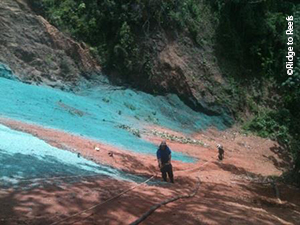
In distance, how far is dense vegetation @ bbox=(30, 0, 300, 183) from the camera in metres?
21.8

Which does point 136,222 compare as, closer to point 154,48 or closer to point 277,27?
point 154,48

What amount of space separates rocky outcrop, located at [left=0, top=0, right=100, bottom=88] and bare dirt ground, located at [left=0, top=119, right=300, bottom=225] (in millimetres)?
6532

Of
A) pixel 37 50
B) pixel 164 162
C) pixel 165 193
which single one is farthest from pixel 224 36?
pixel 165 193

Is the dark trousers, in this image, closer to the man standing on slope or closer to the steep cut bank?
the man standing on slope

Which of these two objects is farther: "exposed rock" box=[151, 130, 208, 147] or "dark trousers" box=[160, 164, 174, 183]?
"exposed rock" box=[151, 130, 208, 147]

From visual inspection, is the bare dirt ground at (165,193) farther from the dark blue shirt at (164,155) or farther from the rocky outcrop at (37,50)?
the rocky outcrop at (37,50)

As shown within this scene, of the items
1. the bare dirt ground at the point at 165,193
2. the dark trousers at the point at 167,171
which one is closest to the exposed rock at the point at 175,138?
the bare dirt ground at the point at 165,193

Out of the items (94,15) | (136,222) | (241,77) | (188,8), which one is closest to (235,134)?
(241,77)

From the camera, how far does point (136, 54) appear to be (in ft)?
72.3

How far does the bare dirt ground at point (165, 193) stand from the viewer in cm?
558

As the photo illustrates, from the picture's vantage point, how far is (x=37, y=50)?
63.6 feet

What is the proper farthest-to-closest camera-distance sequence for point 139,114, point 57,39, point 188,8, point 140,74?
1. point 188,8
2. point 140,74
3. point 57,39
4. point 139,114

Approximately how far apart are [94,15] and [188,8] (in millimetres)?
5988

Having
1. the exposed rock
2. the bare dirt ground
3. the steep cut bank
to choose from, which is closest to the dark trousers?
the bare dirt ground
